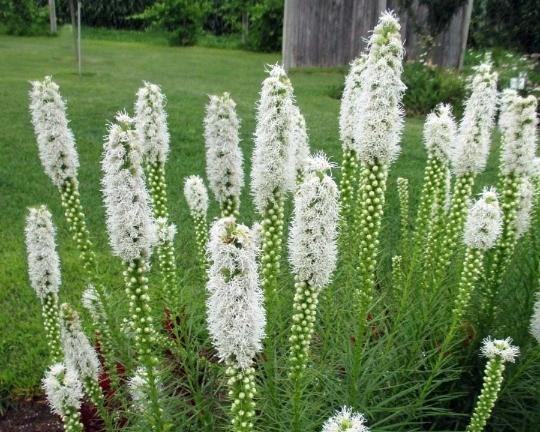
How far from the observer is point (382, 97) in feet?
8.12

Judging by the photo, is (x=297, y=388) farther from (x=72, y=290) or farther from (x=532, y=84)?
(x=532, y=84)

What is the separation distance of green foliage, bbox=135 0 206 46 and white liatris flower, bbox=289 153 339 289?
22438 mm

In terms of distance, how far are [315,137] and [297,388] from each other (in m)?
8.14

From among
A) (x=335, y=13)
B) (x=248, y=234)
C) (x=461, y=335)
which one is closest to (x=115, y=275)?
(x=461, y=335)

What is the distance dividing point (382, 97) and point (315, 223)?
0.62m

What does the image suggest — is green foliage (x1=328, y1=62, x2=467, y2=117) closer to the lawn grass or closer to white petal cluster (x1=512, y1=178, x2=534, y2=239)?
the lawn grass

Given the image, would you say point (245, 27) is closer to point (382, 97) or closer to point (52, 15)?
point (52, 15)

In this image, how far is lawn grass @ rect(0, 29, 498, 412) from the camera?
5.49m

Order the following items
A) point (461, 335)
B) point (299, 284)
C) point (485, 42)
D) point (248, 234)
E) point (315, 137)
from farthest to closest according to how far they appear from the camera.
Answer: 1. point (485, 42)
2. point (315, 137)
3. point (461, 335)
4. point (299, 284)
5. point (248, 234)

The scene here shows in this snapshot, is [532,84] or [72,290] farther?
[532,84]

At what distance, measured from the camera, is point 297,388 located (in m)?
2.58

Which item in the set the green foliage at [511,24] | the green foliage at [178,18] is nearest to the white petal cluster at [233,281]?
→ the green foliage at [511,24]

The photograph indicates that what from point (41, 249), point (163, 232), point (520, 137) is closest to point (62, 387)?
point (41, 249)

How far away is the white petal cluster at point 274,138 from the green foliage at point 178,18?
21985 mm
